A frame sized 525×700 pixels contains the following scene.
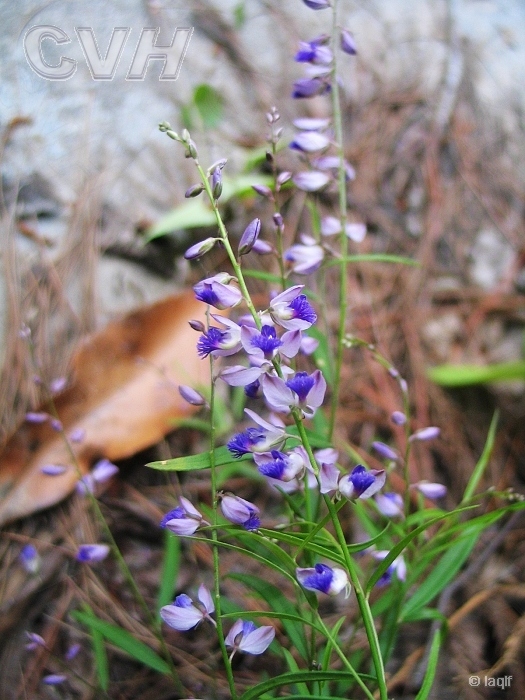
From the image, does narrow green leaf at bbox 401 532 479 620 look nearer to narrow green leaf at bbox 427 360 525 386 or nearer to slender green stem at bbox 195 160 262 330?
slender green stem at bbox 195 160 262 330

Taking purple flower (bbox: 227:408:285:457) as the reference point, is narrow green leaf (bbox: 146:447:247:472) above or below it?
below

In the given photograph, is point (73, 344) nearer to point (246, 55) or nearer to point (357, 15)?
point (246, 55)

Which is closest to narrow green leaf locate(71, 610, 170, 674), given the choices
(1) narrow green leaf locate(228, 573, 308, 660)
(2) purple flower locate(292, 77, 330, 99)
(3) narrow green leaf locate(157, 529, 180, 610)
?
(3) narrow green leaf locate(157, 529, 180, 610)

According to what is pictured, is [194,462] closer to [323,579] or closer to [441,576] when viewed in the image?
[323,579]

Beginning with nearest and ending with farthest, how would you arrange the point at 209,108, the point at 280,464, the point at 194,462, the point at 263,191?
the point at 280,464, the point at 194,462, the point at 263,191, the point at 209,108

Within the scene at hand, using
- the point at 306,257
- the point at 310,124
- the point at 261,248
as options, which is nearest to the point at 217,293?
the point at 261,248

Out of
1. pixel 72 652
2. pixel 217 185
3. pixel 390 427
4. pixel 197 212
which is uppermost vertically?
pixel 217 185
